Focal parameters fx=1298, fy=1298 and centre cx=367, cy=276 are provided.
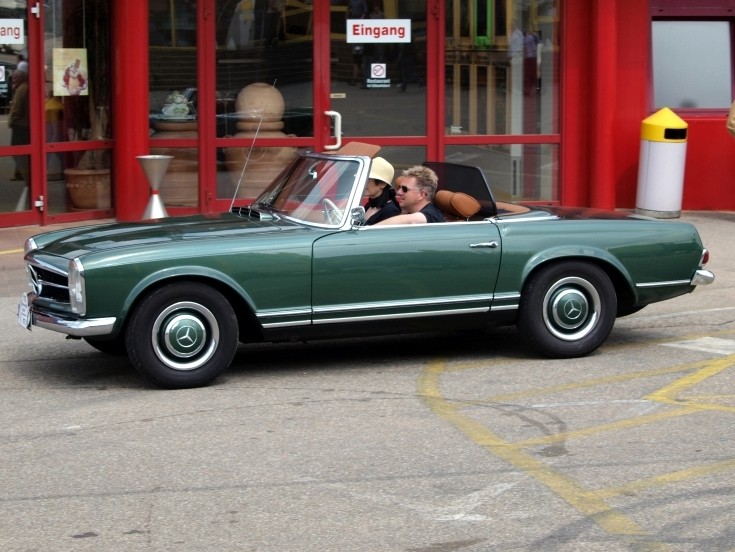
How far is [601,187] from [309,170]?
22.0ft

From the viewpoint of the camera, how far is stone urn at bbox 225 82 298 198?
14.0 m

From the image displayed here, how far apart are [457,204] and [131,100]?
20.3 ft

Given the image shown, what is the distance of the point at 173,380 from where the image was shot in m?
7.33

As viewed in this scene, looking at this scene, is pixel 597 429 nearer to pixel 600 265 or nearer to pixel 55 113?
pixel 600 265

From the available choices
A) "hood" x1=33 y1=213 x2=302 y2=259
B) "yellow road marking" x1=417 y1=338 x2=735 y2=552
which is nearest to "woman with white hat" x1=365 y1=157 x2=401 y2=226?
"hood" x1=33 y1=213 x2=302 y2=259

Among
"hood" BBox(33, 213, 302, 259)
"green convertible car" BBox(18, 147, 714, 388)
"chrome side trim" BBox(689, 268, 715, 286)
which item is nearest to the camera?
"green convertible car" BBox(18, 147, 714, 388)

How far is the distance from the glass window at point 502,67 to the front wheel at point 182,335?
7.47m

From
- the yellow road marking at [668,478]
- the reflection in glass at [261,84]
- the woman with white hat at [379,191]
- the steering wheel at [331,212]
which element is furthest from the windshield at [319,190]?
the reflection in glass at [261,84]

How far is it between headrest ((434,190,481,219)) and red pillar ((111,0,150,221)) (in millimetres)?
5873

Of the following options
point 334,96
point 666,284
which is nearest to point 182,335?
point 666,284

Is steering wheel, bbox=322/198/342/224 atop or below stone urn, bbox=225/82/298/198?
below

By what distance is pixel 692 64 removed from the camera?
14945 millimetres

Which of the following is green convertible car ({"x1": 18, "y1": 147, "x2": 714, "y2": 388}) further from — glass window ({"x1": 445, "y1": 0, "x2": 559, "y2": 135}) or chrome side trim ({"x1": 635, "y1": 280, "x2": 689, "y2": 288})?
glass window ({"x1": 445, "y1": 0, "x2": 559, "y2": 135})

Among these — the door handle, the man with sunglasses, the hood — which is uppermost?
the door handle
